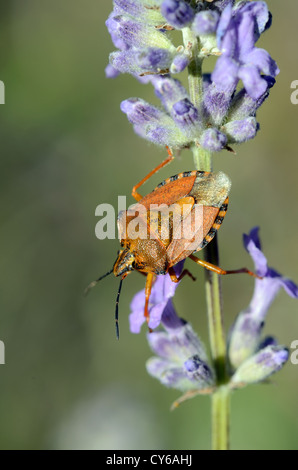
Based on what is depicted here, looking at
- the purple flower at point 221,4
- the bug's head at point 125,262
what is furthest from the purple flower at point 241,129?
the bug's head at point 125,262

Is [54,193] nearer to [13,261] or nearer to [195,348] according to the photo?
[13,261]

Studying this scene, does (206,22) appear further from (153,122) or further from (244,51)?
(153,122)

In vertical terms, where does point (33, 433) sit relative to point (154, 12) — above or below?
below

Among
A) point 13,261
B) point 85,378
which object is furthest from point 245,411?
point 13,261

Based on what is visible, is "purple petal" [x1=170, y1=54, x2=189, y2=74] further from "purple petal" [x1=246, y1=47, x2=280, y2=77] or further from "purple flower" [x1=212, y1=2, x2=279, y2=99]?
"purple petal" [x1=246, y1=47, x2=280, y2=77]

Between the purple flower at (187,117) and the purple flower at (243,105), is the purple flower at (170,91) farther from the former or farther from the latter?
the purple flower at (243,105)

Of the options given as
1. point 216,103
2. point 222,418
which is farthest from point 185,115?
point 222,418

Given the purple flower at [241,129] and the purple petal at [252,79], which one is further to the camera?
the purple flower at [241,129]
